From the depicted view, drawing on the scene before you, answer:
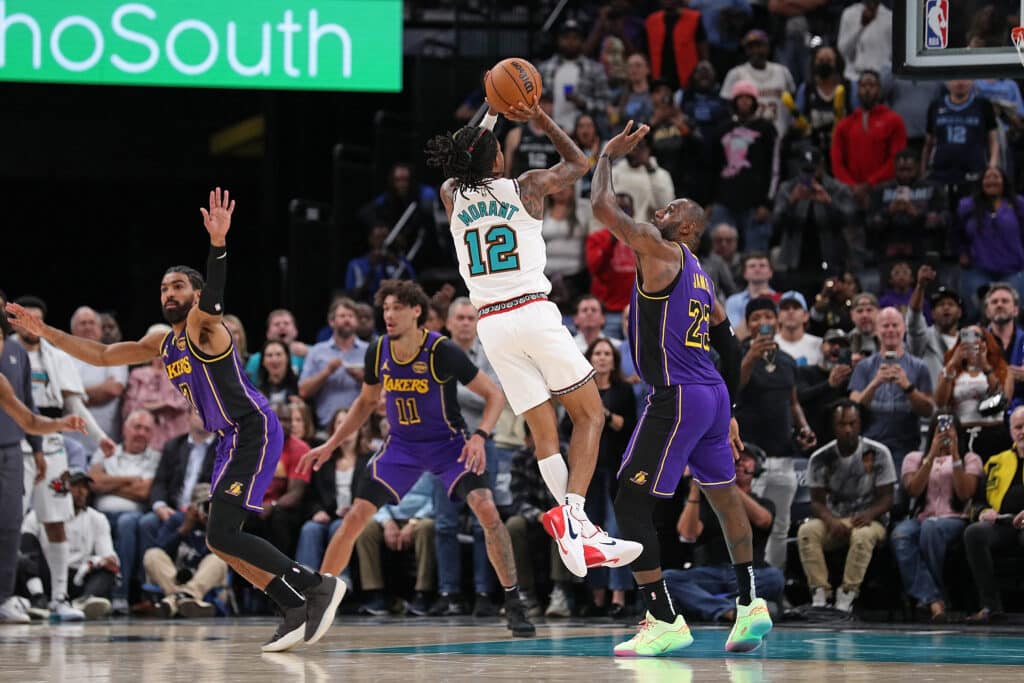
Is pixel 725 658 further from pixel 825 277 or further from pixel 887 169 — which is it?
pixel 887 169

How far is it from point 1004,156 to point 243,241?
10850 millimetres

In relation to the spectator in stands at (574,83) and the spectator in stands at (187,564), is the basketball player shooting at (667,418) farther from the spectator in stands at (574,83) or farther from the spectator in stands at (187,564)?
the spectator in stands at (574,83)

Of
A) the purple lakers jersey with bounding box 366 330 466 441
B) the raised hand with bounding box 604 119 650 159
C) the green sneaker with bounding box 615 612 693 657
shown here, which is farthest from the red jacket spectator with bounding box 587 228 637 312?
the green sneaker with bounding box 615 612 693 657

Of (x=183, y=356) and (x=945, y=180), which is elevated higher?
(x=945, y=180)

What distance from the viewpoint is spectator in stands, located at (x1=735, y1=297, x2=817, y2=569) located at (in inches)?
454

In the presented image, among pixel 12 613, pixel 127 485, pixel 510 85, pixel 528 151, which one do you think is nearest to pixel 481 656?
pixel 510 85

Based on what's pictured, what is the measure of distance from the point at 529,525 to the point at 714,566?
1.64 meters

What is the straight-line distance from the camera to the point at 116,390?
1365cm

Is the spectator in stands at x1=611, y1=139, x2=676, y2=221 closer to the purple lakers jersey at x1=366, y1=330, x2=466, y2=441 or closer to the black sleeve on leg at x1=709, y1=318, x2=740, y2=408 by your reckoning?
the purple lakers jersey at x1=366, y1=330, x2=466, y2=441

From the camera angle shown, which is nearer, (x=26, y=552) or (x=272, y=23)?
(x=26, y=552)

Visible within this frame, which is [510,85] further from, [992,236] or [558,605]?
[992,236]

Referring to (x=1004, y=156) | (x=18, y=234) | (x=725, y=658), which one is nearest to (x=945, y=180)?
(x=1004, y=156)

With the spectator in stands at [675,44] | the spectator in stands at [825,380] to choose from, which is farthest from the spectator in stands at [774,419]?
the spectator in stands at [675,44]

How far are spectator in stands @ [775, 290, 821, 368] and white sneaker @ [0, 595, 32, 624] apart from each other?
20.1ft
